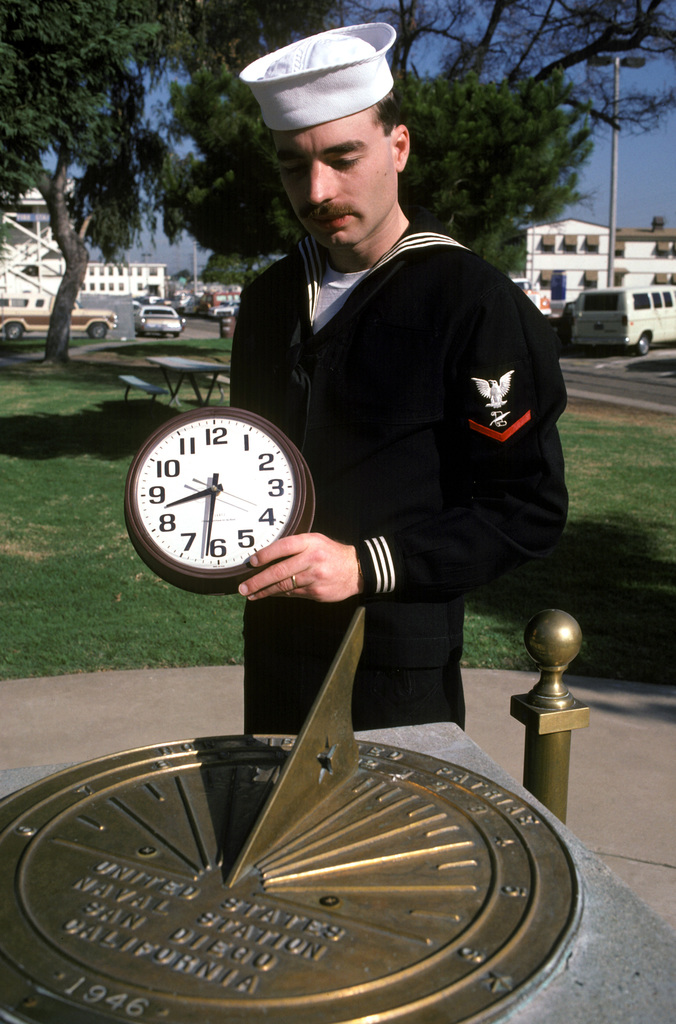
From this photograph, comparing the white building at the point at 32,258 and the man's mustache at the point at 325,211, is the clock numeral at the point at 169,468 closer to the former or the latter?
the man's mustache at the point at 325,211

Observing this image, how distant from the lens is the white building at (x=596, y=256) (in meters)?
63.8

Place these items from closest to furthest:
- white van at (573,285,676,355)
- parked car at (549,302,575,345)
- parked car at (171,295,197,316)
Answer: white van at (573,285,676,355) < parked car at (549,302,575,345) < parked car at (171,295,197,316)

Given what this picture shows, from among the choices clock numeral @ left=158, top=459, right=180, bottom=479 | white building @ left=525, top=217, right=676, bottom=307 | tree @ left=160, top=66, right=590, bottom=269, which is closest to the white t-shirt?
clock numeral @ left=158, top=459, right=180, bottom=479

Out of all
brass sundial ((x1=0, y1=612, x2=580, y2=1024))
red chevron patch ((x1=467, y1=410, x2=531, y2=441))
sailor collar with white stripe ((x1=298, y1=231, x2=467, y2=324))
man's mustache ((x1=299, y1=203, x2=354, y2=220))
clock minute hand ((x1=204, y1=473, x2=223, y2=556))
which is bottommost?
brass sundial ((x1=0, y1=612, x2=580, y2=1024))

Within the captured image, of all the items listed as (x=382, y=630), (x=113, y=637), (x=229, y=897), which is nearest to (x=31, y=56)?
(x=113, y=637)

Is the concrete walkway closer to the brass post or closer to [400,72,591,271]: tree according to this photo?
the brass post

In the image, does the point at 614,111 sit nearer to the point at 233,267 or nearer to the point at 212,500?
the point at 233,267

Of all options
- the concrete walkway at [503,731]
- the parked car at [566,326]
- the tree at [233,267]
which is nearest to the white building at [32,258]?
the parked car at [566,326]

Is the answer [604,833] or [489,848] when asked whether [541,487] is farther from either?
[604,833]

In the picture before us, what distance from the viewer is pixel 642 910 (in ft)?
4.72

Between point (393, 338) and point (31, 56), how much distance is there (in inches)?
224

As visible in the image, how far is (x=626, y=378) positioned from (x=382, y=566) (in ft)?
64.0

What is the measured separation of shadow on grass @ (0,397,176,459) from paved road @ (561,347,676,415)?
771 centimetres

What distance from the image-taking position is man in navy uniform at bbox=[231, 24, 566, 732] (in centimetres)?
160
